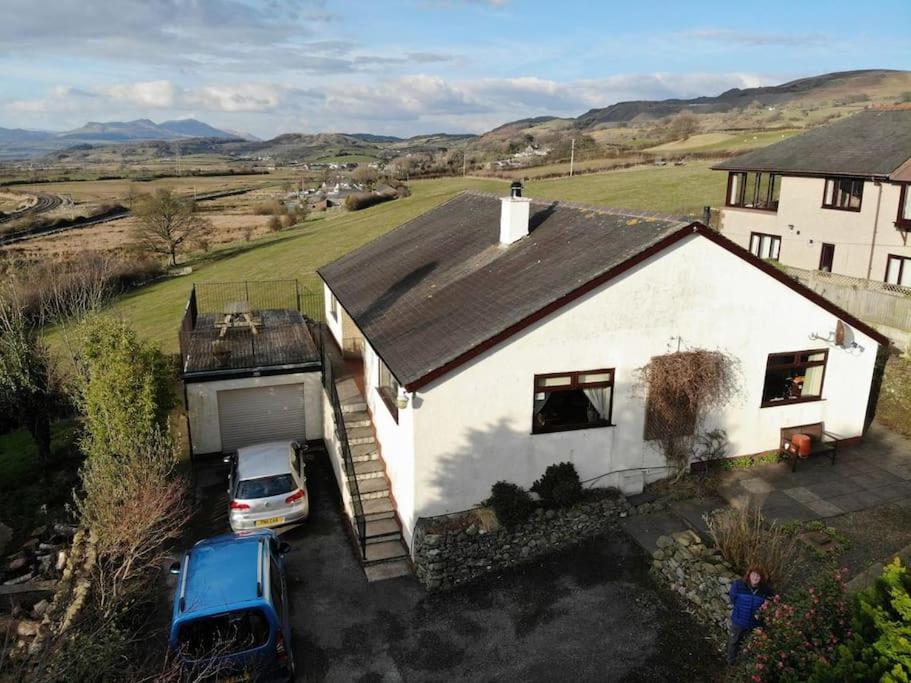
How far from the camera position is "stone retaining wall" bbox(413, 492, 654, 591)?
1191 cm

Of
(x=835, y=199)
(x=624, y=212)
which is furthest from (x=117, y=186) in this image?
(x=624, y=212)

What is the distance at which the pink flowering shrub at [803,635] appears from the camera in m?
7.16

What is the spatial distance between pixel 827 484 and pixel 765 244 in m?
20.9

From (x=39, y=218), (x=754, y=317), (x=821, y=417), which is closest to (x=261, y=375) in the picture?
(x=754, y=317)

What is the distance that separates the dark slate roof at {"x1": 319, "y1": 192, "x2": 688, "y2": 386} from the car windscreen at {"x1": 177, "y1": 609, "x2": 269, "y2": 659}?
4384 millimetres

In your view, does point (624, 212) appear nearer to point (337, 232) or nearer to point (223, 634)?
point (223, 634)

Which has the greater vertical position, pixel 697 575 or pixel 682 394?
pixel 682 394

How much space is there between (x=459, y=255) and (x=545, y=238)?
2.62 meters

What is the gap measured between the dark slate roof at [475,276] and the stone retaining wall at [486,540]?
2.94 metres

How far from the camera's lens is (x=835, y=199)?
27.5 metres

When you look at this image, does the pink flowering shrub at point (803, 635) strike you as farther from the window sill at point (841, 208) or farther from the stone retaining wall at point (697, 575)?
the window sill at point (841, 208)

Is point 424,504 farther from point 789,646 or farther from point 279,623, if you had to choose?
point 789,646

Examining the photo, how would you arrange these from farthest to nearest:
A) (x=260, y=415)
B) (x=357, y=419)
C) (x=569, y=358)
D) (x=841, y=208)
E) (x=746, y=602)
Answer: (x=841, y=208) < (x=260, y=415) < (x=357, y=419) < (x=569, y=358) < (x=746, y=602)

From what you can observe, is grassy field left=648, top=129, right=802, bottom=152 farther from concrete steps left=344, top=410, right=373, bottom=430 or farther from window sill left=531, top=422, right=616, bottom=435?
concrete steps left=344, top=410, right=373, bottom=430
